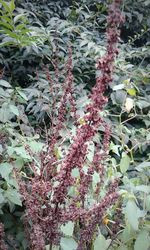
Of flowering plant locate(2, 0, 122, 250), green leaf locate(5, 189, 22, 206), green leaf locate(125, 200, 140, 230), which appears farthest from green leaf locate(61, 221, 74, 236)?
green leaf locate(5, 189, 22, 206)

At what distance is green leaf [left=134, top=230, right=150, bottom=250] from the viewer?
1.29m

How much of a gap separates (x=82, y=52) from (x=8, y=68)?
64 cm

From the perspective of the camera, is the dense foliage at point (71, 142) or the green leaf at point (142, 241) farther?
the green leaf at point (142, 241)

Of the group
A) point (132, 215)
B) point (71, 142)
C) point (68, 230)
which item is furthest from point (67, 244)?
point (71, 142)

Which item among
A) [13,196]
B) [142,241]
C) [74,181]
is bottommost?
[13,196]

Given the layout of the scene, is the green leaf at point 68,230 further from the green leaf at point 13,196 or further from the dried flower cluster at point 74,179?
the green leaf at point 13,196

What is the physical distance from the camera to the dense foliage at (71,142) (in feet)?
3.43

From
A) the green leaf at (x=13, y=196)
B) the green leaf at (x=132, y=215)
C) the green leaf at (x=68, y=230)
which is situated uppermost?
the green leaf at (x=132, y=215)

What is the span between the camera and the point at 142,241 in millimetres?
1309

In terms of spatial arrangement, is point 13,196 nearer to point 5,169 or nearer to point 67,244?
point 5,169

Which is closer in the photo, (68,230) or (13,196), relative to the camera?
(68,230)

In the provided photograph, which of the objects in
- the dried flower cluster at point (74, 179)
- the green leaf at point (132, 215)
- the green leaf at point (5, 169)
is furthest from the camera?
the green leaf at point (5, 169)

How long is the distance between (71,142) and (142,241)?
49cm

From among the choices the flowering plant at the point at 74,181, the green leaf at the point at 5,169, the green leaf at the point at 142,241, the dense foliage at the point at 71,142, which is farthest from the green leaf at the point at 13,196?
the green leaf at the point at 142,241
